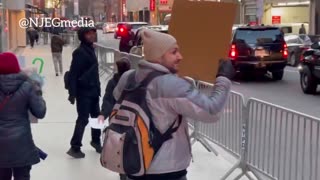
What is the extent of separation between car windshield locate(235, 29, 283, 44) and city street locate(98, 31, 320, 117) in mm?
1345

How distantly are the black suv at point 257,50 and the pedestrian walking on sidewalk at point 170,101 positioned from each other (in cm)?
1496

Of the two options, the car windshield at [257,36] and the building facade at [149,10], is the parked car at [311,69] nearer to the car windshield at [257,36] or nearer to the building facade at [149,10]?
the car windshield at [257,36]

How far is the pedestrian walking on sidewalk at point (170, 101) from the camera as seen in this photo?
11.8 ft

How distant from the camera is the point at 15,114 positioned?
5031mm

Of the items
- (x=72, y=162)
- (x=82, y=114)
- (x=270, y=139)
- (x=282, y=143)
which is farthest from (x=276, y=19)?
(x=282, y=143)

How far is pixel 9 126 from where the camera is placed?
5.00 m

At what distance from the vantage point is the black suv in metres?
18.7

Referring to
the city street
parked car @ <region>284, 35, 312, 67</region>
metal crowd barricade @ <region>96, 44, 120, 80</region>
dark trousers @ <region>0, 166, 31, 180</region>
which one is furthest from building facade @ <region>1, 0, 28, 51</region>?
dark trousers @ <region>0, 166, 31, 180</region>

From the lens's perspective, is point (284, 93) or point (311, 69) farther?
point (284, 93)

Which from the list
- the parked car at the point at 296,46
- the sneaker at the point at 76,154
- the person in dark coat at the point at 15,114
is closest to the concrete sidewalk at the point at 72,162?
the sneaker at the point at 76,154

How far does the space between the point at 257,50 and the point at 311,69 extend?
3.32 metres

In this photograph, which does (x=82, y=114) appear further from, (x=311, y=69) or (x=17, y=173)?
(x=311, y=69)

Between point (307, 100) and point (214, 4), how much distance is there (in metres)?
11.2

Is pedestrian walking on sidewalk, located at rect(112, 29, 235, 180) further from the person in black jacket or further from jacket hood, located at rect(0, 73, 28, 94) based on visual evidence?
the person in black jacket
